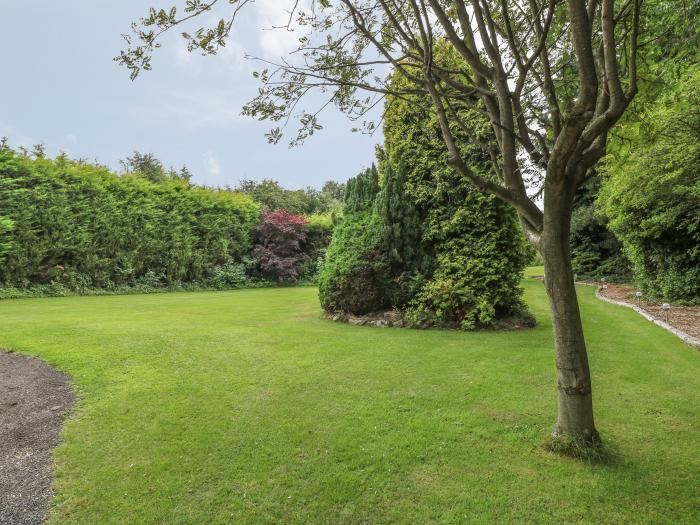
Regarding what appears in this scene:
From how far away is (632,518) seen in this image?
2434 mm

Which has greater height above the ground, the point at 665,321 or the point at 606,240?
the point at 606,240

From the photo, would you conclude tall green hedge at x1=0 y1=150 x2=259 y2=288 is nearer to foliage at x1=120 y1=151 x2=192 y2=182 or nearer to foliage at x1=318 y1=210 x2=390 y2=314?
foliage at x1=120 y1=151 x2=192 y2=182

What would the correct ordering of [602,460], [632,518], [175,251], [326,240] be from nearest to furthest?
[632,518] → [602,460] → [175,251] → [326,240]

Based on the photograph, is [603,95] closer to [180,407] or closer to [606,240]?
[180,407]

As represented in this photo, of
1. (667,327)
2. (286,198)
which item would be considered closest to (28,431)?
(667,327)

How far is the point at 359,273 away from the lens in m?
9.11

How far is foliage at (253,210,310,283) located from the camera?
2092 cm

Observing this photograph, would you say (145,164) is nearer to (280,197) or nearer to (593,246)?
(280,197)

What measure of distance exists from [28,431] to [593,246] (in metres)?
24.0

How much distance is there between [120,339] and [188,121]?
58.6 ft

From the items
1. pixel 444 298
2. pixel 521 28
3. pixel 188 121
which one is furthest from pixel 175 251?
pixel 521 28

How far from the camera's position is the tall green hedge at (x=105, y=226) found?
12.9 metres

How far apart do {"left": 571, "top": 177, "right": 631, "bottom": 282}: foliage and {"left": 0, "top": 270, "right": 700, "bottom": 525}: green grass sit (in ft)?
50.0

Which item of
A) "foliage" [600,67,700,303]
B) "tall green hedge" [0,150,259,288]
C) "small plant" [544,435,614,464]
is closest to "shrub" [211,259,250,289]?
"tall green hedge" [0,150,259,288]
